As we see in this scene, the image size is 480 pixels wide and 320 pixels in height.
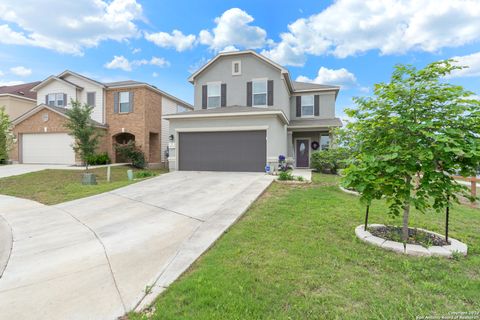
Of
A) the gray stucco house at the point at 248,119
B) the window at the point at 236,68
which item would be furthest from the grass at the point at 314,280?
the window at the point at 236,68

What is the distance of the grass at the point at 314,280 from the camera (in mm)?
2346

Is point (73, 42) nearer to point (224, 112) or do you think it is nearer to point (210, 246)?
point (224, 112)

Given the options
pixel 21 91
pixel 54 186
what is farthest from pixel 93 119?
pixel 21 91

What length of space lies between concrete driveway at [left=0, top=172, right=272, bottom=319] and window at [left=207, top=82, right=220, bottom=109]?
990cm

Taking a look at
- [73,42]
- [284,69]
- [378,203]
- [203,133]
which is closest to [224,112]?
[203,133]

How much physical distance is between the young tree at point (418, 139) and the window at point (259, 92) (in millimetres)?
11985

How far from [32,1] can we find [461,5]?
16.6m

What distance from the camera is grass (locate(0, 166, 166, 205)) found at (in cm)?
872

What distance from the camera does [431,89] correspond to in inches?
144

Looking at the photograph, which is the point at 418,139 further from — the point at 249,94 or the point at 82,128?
the point at 82,128

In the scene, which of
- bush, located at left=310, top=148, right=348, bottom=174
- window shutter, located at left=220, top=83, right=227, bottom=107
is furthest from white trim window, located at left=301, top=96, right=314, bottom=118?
window shutter, located at left=220, top=83, right=227, bottom=107

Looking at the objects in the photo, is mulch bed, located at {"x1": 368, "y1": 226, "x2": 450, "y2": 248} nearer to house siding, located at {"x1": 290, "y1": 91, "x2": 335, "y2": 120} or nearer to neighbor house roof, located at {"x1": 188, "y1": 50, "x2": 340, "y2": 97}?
neighbor house roof, located at {"x1": 188, "y1": 50, "x2": 340, "y2": 97}

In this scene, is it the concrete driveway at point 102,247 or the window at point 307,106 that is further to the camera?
the window at point 307,106

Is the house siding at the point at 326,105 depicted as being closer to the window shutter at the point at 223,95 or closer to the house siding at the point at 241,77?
the house siding at the point at 241,77
